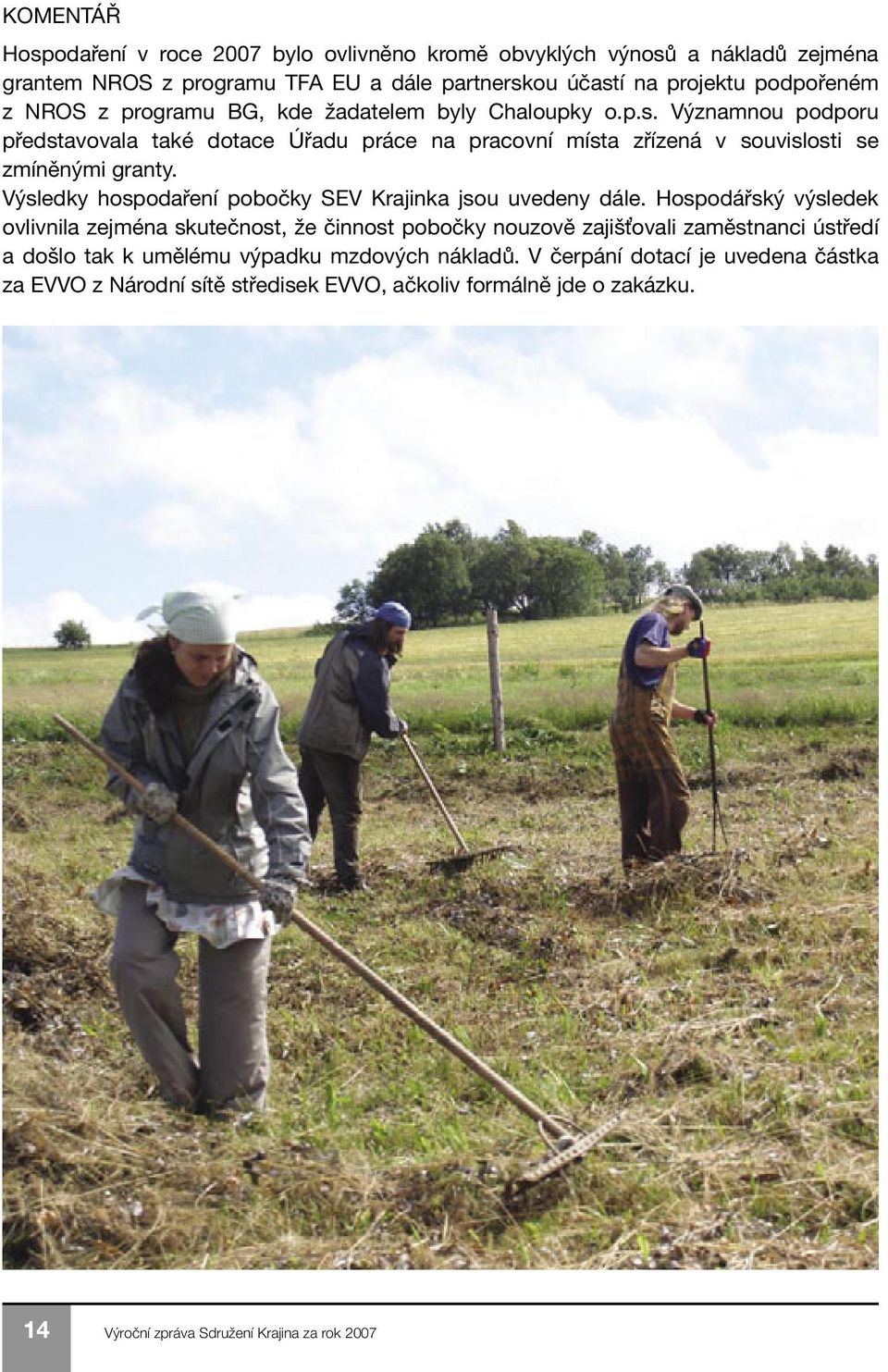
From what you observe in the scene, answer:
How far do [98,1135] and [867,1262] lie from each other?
2441 mm

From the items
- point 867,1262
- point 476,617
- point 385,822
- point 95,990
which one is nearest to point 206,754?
point 95,990

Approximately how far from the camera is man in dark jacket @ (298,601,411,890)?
7.94m

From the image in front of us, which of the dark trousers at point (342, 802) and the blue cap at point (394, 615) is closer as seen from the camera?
the blue cap at point (394, 615)

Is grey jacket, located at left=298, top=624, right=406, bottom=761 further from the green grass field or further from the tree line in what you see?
the tree line

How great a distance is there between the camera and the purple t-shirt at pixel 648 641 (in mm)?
7449

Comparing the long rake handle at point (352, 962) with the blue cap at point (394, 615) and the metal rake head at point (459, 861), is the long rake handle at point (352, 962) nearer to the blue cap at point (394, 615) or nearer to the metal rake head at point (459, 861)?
the blue cap at point (394, 615)

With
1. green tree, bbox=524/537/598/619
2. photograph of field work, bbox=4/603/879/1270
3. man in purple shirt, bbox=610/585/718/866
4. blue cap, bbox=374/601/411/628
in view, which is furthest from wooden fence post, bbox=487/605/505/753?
green tree, bbox=524/537/598/619

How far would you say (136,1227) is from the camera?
3695 mm

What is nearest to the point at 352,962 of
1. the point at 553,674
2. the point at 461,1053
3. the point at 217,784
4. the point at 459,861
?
the point at 461,1053

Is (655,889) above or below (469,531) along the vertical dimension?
below

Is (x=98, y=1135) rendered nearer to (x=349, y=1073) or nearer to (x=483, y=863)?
(x=349, y=1073)

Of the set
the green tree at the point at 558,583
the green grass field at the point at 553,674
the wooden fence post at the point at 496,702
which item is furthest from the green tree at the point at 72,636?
the wooden fence post at the point at 496,702

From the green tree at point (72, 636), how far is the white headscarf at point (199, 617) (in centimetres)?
4405

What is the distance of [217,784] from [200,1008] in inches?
33.1
